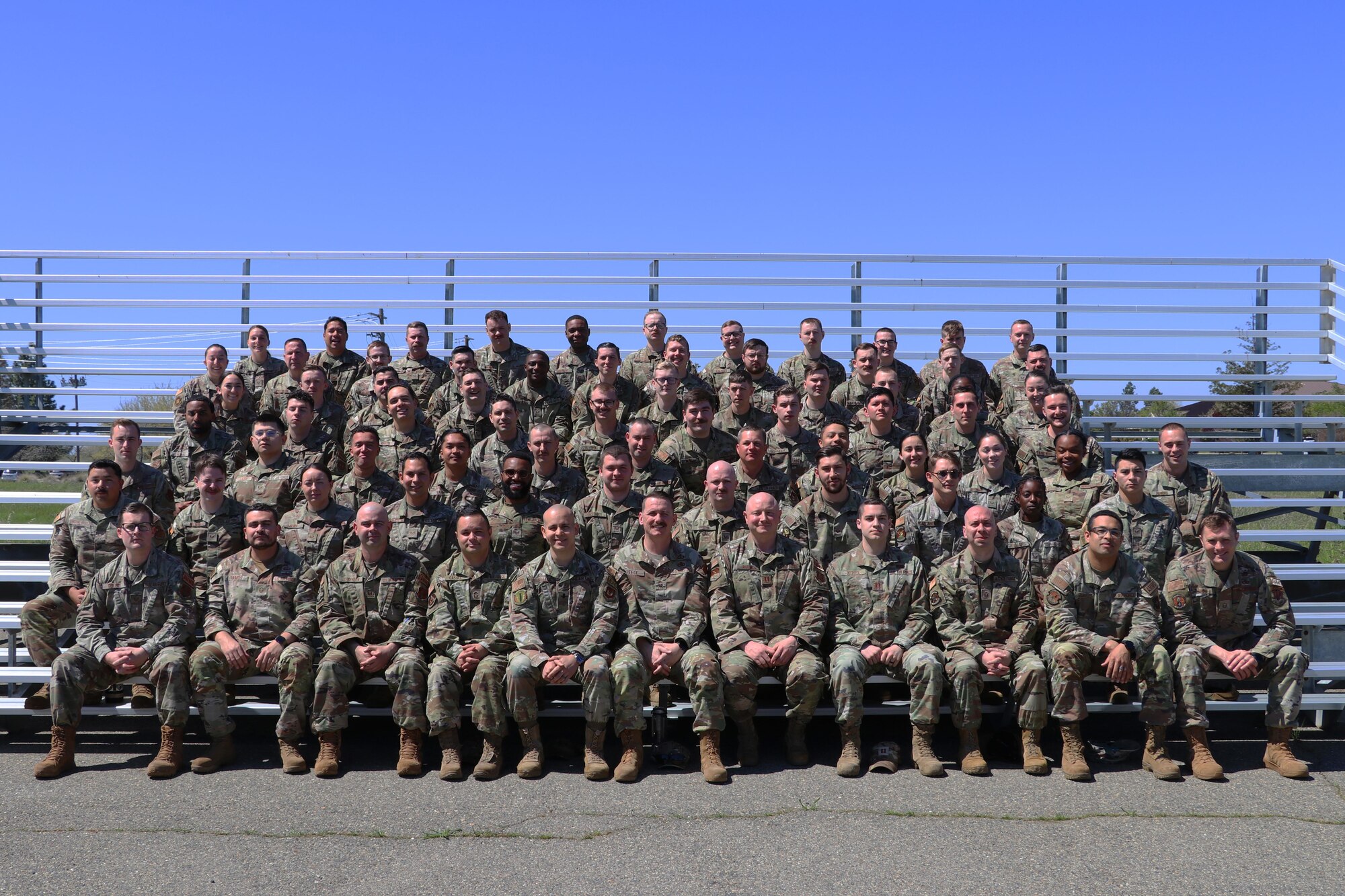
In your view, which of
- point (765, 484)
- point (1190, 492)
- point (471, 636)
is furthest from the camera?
point (765, 484)

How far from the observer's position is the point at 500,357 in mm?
10883

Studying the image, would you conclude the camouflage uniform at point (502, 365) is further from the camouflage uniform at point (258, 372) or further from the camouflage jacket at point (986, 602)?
the camouflage jacket at point (986, 602)

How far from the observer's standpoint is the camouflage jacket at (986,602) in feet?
23.4

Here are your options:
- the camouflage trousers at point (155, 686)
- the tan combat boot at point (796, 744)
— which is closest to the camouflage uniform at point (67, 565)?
the camouflage trousers at point (155, 686)

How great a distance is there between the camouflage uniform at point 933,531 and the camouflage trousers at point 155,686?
4491mm

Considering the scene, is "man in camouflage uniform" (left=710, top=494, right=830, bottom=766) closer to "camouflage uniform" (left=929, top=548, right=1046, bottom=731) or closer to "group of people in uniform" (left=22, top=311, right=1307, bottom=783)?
"group of people in uniform" (left=22, top=311, right=1307, bottom=783)

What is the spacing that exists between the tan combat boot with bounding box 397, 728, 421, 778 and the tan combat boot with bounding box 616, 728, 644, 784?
44.7 inches

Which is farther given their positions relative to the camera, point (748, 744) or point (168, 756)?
point (748, 744)

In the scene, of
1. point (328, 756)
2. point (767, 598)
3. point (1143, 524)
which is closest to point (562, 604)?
point (767, 598)

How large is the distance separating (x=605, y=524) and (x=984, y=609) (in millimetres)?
2565

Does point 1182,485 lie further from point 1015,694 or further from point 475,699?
point 475,699

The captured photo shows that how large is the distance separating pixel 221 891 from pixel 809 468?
5.27 m

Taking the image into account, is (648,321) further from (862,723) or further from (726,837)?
(726,837)

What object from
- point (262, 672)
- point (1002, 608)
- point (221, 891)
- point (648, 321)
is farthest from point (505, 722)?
point (648, 321)
